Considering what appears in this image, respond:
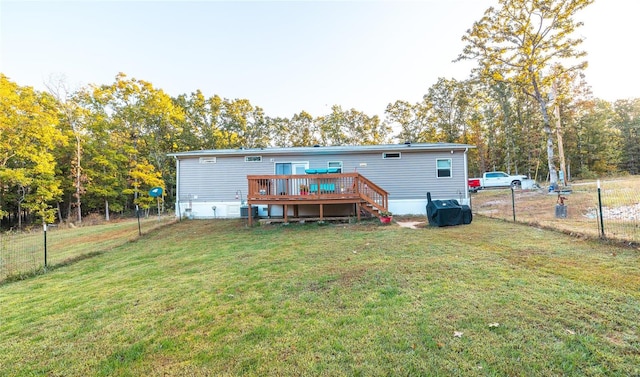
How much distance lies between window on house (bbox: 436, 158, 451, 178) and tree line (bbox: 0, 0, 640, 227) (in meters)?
8.36

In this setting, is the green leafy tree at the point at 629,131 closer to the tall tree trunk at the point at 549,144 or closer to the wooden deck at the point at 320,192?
the tall tree trunk at the point at 549,144

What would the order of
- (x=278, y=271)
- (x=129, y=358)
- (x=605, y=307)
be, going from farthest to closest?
1. (x=278, y=271)
2. (x=605, y=307)
3. (x=129, y=358)

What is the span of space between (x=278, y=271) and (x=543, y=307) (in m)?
3.42

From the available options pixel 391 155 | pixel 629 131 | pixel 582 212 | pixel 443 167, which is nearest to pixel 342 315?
pixel 391 155

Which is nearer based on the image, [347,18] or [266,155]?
[266,155]

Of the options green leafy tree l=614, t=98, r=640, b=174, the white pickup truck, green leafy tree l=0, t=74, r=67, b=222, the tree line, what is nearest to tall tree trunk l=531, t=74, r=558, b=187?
the tree line

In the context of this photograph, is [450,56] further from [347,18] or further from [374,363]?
[374,363]

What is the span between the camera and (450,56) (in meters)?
17.6

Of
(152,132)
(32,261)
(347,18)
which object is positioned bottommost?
(32,261)

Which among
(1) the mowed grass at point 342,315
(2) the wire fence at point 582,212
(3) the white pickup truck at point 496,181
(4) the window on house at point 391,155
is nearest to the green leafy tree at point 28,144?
(1) the mowed grass at point 342,315

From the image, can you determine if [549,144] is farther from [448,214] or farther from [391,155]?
[448,214]

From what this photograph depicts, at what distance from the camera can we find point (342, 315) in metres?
2.73

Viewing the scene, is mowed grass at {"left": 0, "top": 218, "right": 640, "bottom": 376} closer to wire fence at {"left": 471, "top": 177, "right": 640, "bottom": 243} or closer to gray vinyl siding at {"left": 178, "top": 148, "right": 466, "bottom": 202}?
wire fence at {"left": 471, "top": 177, "right": 640, "bottom": 243}

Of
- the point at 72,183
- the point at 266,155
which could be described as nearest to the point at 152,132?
the point at 72,183
